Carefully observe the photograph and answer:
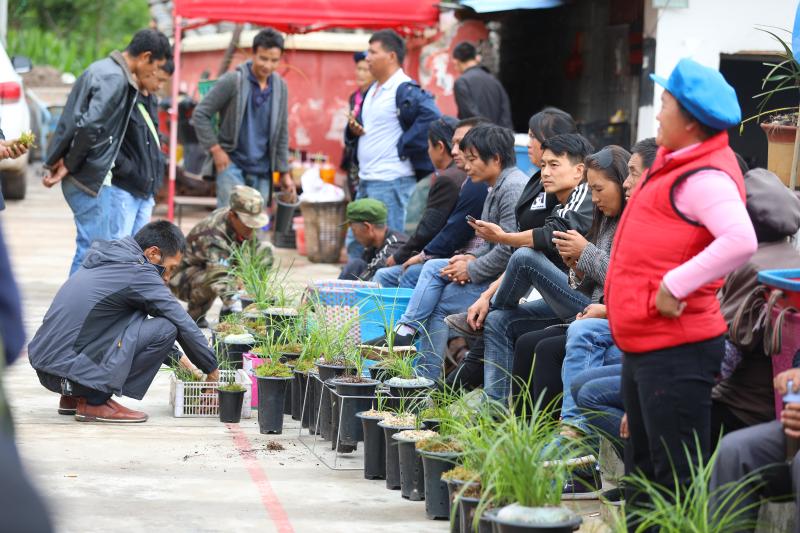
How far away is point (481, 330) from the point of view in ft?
21.5

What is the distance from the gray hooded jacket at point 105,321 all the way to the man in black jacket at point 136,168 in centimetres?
199

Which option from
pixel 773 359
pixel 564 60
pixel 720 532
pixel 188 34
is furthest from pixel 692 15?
pixel 188 34

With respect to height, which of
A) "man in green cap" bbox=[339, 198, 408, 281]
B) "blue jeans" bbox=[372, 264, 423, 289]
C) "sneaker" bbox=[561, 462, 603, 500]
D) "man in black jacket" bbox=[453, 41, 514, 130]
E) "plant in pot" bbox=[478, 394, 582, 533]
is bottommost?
"sneaker" bbox=[561, 462, 603, 500]

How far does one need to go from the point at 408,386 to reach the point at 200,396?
1.63m

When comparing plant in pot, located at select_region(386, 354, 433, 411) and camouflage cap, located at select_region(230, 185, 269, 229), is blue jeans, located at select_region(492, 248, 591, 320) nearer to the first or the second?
plant in pot, located at select_region(386, 354, 433, 411)

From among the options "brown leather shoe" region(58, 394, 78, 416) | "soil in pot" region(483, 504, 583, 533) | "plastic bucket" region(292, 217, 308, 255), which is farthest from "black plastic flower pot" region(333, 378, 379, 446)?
"plastic bucket" region(292, 217, 308, 255)

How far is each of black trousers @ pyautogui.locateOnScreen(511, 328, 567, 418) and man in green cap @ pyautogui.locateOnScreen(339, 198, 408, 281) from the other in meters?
2.78

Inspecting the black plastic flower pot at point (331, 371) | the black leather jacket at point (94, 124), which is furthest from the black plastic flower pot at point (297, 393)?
the black leather jacket at point (94, 124)

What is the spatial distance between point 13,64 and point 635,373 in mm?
11224

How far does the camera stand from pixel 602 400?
16.1 ft

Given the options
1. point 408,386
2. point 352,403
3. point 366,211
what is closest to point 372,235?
point 366,211

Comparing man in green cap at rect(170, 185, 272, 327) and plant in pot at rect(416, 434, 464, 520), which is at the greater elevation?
man in green cap at rect(170, 185, 272, 327)

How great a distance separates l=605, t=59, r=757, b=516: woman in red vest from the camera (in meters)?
3.91

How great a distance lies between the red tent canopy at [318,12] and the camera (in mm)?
11648
